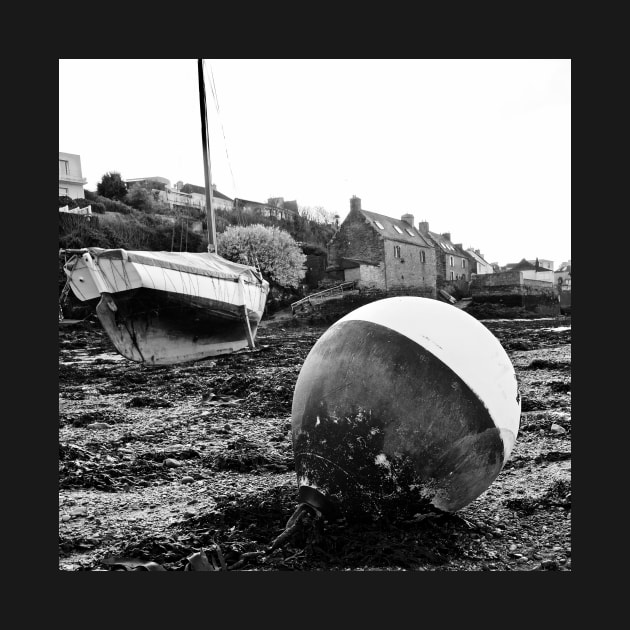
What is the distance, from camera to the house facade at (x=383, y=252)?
19.0 feet

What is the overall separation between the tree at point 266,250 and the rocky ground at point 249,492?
12.0 ft

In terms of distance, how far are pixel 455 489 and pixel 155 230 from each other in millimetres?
6933

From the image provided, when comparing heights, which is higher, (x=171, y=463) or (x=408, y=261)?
(x=408, y=261)

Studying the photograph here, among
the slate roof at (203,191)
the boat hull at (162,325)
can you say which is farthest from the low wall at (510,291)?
the boat hull at (162,325)

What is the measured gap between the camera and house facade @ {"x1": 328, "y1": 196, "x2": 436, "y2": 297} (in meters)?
5.79

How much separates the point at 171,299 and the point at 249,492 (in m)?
6.16

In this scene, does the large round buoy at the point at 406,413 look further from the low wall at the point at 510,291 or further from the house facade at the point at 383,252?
the low wall at the point at 510,291

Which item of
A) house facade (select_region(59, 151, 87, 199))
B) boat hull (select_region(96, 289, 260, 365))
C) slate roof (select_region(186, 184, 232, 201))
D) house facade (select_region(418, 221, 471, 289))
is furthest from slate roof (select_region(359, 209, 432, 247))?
boat hull (select_region(96, 289, 260, 365))

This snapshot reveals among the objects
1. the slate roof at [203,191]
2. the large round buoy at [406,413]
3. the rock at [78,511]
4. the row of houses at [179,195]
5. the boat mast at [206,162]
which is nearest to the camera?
the large round buoy at [406,413]

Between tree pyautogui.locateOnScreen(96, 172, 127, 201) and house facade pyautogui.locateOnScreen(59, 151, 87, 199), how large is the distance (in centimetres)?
55

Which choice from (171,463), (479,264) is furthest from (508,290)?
(171,463)

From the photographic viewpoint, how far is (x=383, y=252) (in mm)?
6195

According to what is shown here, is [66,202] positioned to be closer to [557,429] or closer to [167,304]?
[167,304]

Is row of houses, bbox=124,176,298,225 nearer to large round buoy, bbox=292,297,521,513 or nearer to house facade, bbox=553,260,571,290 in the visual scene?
house facade, bbox=553,260,571,290
